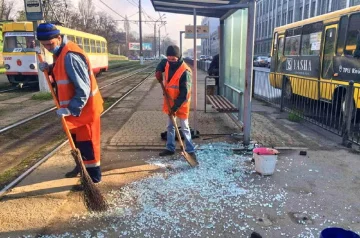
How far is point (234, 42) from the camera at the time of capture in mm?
7477

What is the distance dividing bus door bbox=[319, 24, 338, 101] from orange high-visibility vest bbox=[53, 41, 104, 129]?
6.52 m

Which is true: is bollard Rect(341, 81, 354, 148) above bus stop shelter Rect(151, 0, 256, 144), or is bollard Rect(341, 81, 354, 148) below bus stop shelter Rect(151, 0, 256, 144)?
below

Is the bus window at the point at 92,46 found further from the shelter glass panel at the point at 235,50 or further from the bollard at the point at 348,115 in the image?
the bollard at the point at 348,115

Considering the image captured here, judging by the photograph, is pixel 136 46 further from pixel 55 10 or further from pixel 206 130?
pixel 206 130

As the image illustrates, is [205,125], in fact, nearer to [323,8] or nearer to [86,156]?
[86,156]

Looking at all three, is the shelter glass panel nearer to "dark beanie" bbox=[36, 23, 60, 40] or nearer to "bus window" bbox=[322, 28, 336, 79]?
"bus window" bbox=[322, 28, 336, 79]

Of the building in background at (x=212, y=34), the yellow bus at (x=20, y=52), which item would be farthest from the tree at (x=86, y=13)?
the yellow bus at (x=20, y=52)

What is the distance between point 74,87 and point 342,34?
7.22m

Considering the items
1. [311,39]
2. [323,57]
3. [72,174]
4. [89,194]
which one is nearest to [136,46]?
[311,39]

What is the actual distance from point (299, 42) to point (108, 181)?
29.3ft

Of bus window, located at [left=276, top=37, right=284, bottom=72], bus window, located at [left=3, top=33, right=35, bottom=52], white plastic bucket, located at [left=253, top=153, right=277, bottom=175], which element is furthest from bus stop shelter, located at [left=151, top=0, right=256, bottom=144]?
bus window, located at [left=3, top=33, right=35, bottom=52]

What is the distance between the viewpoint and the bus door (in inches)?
332

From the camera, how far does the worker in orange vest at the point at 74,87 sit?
138 inches

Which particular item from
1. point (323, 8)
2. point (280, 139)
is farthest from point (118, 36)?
point (280, 139)
